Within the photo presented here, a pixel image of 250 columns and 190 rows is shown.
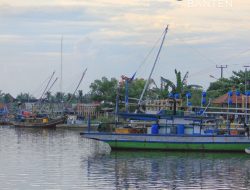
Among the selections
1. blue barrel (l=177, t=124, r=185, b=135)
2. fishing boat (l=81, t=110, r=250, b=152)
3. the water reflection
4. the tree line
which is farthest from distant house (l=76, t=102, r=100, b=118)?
the water reflection

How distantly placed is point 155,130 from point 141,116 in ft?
5.14

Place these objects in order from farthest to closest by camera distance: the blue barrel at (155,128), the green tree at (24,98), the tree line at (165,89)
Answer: the green tree at (24,98)
the tree line at (165,89)
the blue barrel at (155,128)

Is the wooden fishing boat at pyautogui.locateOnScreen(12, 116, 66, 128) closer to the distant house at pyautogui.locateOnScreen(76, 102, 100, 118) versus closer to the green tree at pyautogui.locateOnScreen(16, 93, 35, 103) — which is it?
the distant house at pyautogui.locateOnScreen(76, 102, 100, 118)

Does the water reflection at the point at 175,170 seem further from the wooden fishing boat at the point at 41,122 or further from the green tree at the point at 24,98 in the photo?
the green tree at the point at 24,98

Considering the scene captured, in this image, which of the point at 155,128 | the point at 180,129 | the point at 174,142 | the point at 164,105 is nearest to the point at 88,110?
the point at 164,105

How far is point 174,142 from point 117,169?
1061cm

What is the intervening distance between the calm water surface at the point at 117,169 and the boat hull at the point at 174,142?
828 mm

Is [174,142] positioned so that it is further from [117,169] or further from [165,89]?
[165,89]

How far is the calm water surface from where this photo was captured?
1153 inches

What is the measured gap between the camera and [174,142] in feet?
148

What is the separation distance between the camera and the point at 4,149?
4950cm

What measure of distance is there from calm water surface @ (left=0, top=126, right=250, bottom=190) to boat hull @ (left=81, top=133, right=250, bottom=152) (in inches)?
32.6

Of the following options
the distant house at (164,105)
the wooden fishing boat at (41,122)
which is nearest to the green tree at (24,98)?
the wooden fishing boat at (41,122)

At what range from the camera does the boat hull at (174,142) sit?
44594mm
